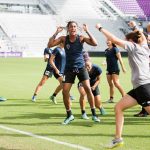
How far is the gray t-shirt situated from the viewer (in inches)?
275

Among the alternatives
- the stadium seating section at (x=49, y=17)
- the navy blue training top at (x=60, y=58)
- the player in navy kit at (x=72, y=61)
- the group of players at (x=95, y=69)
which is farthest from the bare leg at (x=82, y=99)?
the stadium seating section at (x=49, y=17)

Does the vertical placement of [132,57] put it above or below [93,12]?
below

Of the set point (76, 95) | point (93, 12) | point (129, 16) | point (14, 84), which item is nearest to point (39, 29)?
point (93, 12)

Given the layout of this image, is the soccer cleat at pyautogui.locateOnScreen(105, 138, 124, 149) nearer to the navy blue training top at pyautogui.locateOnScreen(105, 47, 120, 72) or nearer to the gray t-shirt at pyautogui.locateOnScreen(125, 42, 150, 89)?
the gray t-shirt at pyautogui.locateOnScreen(125, 42, 150, 89)

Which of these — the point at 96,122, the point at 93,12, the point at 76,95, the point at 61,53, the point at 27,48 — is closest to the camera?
the point at 96,122

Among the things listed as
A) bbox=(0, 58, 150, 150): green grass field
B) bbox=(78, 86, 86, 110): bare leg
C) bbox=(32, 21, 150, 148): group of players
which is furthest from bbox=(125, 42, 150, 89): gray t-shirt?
bbox=(78, 86, 86, 110): bare leg

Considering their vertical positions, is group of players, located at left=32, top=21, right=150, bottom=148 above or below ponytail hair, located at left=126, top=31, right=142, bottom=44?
below

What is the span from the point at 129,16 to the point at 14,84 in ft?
151

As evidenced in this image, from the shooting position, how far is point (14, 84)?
19.4 metres

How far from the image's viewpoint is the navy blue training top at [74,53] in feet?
30.9

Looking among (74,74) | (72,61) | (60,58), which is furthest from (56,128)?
(60,58)

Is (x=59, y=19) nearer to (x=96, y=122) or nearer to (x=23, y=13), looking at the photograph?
(x=23, y=13)

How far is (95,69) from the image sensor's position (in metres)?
10.7

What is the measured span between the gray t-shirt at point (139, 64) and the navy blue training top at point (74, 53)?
8.14 ft
